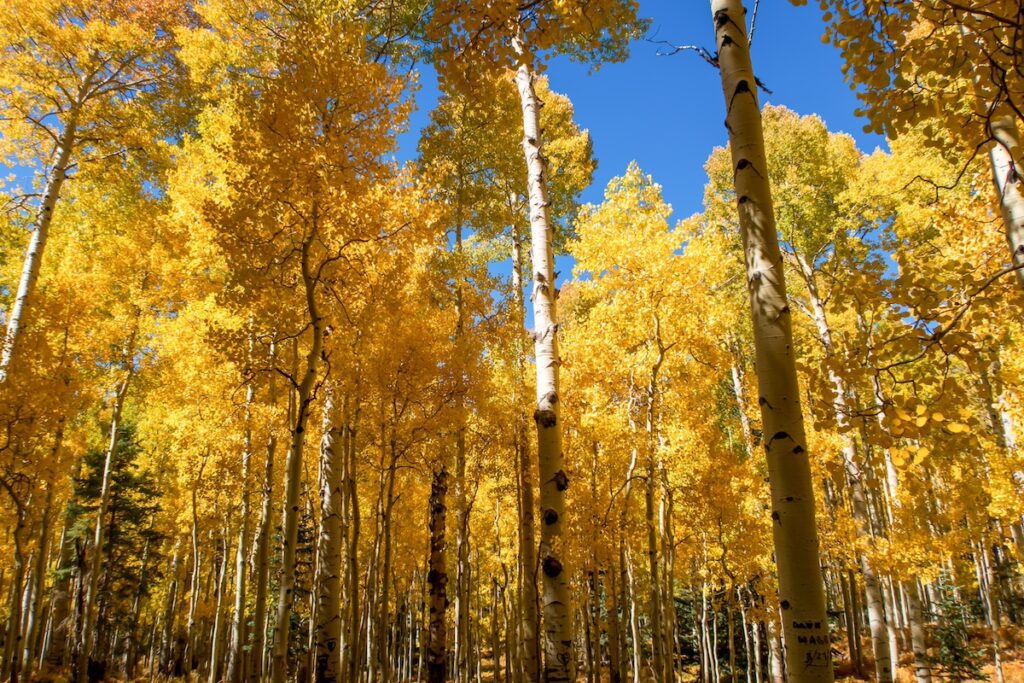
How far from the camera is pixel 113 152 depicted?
10.3 m

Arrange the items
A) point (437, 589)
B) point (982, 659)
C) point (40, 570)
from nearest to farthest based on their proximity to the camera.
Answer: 1. point (437, 589)
2. point (40, 570)
3. point (982, 659)

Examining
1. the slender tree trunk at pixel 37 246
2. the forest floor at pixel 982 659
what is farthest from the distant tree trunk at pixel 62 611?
the forest floor at pixel 982 659

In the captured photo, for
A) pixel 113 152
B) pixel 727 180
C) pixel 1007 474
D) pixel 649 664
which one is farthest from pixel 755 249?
pixel 649 664

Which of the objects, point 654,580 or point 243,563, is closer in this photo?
point 654,580

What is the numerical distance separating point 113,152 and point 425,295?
22.8ft

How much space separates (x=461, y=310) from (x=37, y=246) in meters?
7.15

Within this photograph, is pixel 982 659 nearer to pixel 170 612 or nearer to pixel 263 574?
pixel 263 574

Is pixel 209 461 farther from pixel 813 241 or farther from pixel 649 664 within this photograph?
pixel 649 664

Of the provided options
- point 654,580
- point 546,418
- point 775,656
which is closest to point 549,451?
point 546,418

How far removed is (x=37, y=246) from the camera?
27.7 feet

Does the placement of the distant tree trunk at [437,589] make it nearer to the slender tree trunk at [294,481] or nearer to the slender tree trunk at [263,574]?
the slender tree trunk at [263,574]

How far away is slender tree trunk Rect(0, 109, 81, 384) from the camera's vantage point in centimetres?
798

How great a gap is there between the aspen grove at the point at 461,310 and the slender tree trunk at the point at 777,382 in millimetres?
13

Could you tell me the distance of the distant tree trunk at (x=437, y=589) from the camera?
8.80 meters
